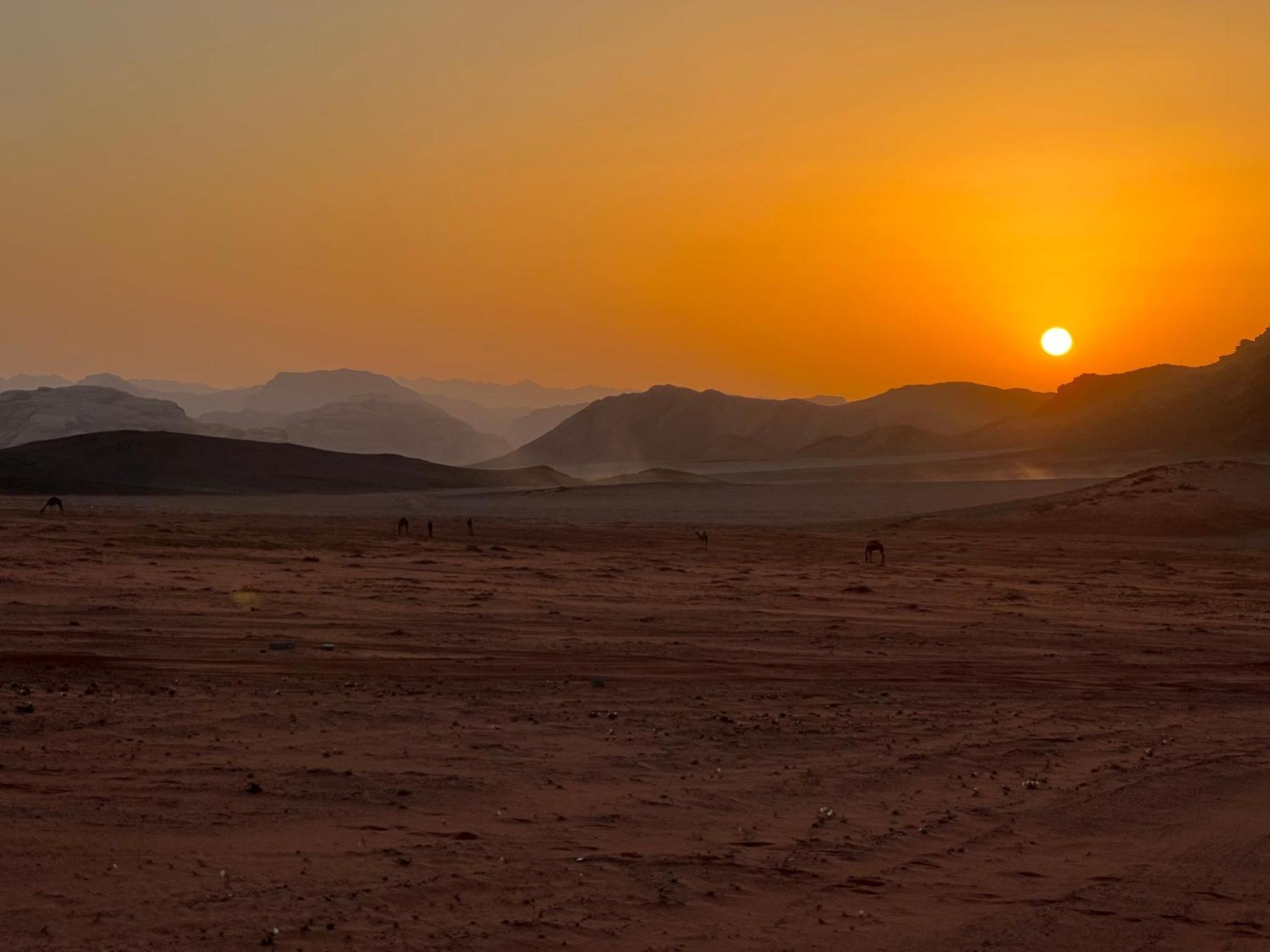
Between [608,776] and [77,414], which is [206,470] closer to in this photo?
[77,414]

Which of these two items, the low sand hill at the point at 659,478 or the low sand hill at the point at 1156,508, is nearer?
the low sand hill at the point at 1156,508

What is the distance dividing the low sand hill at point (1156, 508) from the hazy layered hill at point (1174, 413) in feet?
189

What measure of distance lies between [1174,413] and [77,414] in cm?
12493

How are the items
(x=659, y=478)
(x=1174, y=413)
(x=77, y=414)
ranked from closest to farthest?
(x=659, y=478) → (x=1174, y=413) → (x=77, y=414)

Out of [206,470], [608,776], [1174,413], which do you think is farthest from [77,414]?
[608,776]

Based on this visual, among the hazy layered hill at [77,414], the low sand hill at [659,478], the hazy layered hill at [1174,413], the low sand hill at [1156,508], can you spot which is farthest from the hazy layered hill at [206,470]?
the hazy layered hill at [77,414]

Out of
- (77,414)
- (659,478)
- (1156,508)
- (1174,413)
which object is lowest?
(1156,508)

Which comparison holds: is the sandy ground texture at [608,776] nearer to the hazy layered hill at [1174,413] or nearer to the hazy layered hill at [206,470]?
the hazy layered hill at [206,470]

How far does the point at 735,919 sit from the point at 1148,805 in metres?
3.66

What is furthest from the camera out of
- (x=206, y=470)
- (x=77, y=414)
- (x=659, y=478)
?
(x=77, y=414)

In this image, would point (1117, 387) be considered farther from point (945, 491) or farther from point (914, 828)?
point (914, 828)

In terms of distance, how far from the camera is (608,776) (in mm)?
8445

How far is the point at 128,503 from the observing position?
2394 inches

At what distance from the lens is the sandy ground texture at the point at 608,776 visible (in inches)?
239
